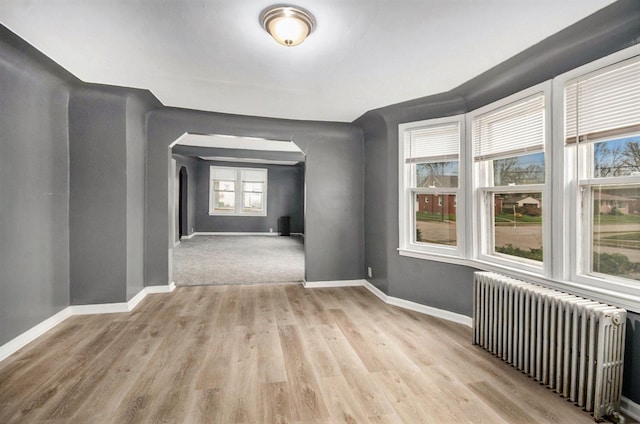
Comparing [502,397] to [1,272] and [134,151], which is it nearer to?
[1,272]

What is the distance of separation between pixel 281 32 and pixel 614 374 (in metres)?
2.99

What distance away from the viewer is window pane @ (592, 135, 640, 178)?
1.90 meters

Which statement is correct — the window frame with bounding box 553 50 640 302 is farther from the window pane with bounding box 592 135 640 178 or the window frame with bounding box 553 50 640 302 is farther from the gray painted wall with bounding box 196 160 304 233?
the gray painted wall with bounding box 196 160 304 233

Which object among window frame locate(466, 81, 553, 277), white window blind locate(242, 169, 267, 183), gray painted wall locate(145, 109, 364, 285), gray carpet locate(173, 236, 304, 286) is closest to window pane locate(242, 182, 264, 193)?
white window blind locate(242, 169, 267, 183)

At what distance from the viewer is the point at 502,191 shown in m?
2.88

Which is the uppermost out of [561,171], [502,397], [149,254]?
[561,171]

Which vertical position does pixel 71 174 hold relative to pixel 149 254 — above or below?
above

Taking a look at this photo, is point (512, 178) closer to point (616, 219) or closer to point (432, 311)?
point (616, 219)

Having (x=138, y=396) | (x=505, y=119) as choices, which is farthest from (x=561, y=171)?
(x=138, y=396)

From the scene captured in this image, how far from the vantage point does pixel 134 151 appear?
11.8 feet

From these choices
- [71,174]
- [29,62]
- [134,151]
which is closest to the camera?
[29,62]

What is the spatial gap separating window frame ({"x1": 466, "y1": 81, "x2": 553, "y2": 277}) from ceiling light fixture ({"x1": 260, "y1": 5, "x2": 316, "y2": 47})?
1902mm

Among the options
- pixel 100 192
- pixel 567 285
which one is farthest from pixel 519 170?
pixel 100 192

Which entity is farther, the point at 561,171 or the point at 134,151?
the point at 134,151
